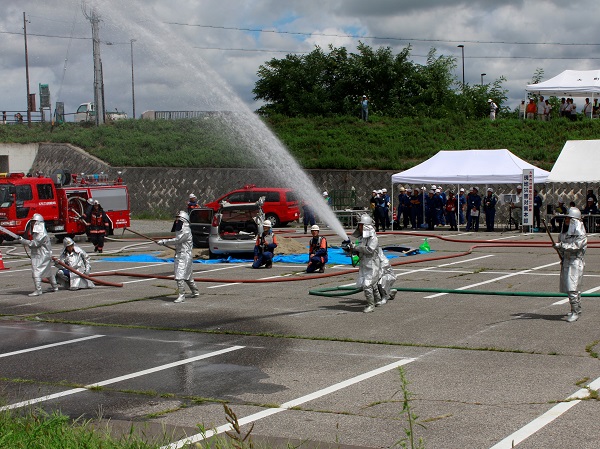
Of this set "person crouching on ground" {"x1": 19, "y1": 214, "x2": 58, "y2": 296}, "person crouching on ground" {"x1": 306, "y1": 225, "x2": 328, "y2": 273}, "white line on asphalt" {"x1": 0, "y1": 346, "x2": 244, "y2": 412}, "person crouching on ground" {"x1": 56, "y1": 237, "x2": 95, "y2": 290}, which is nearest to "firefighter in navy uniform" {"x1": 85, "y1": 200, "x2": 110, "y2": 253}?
"person crouching on ground" {"x1": 56, "y1": 237, "x2": 95, "y2": 290}

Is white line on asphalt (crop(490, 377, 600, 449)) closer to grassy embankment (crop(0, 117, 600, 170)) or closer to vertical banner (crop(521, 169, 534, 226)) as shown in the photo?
vertical banner (crop(521, 169, 534, 226))

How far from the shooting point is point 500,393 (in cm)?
788

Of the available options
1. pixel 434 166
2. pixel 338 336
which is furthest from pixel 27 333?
pixel 434 166

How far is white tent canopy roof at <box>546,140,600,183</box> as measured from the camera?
27.8m

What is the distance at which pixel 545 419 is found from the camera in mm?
6945

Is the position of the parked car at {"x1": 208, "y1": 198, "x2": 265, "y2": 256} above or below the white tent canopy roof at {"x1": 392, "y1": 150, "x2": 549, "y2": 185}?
below

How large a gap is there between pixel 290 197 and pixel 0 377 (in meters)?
26.9

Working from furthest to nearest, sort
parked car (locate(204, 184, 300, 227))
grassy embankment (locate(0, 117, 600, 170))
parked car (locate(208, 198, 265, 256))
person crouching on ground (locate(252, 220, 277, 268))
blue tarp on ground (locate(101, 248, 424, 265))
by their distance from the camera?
grassy embankment (locate(0, 117, 600, 170))
parked car (locate(204, 184, 300, 227))
parked car (locate(208, 198, 265, 256))
blue tarp on ground (locate(101, 248, 424, 265))
person crouching on ground (locate(252, 220, 277, 268))

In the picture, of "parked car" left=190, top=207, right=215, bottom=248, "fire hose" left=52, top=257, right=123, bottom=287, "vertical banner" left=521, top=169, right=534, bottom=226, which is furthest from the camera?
"vertical banner" left=521, top=169, right=534, bottom=226

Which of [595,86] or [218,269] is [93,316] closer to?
[218,269]

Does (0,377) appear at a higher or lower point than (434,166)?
lower

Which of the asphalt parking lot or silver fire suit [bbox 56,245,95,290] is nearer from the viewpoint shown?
the asphalt parking lot

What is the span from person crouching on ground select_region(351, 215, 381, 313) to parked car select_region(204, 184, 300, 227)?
72.6 ft

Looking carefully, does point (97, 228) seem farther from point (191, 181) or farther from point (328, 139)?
point (328, 139)
